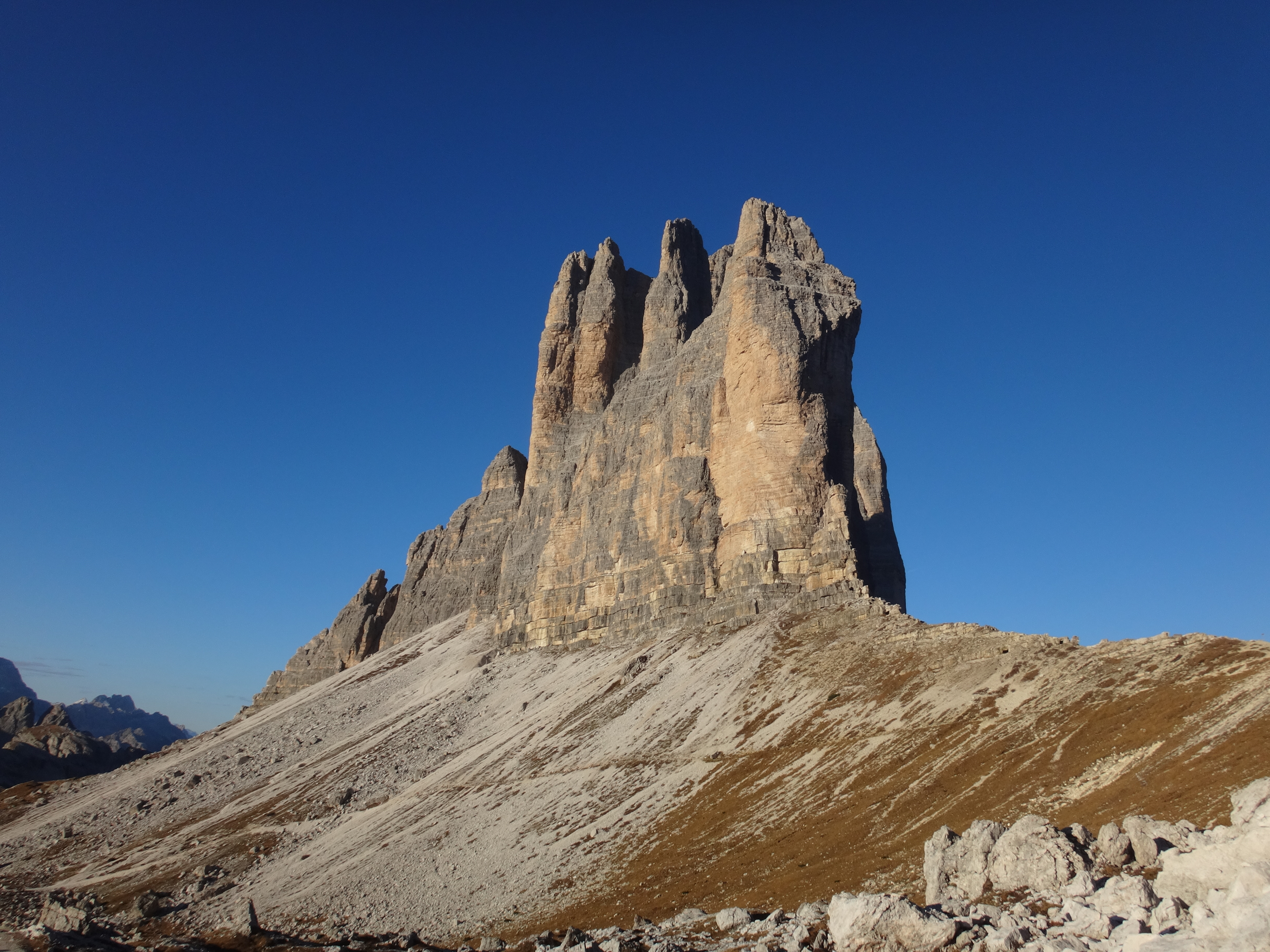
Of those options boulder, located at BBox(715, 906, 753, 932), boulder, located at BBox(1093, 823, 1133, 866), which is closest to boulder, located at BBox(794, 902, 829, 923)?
boulder, located at BBox(715, 906, 753, 932)

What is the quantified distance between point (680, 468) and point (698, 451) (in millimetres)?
1573

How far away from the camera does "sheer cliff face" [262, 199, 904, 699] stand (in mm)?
46844

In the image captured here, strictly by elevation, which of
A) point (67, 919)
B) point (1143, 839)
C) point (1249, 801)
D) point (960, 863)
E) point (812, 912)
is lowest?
Result: point (67, 919)

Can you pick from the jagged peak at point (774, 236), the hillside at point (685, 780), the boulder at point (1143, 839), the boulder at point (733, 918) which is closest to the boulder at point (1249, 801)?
the boulder at point (1143, 839)

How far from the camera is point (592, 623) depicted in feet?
188

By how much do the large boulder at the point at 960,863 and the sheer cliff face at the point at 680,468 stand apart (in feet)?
87.6

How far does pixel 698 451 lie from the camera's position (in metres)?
54.7

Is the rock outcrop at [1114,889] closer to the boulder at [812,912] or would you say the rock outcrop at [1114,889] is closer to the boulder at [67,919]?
the boulder at [812,912]

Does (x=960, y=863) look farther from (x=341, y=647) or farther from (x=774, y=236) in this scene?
(x=341, y=647)

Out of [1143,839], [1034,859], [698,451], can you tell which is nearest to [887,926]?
[1034,859]

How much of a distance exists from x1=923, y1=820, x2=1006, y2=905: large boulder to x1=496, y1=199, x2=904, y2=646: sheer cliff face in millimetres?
26904

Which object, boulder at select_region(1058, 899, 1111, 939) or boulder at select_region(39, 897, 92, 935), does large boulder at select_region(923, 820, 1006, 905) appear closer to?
boulder at select_region(1058, 899, 1111, 939)

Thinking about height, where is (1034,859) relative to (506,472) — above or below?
below

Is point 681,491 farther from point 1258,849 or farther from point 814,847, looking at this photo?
point 1258,849
